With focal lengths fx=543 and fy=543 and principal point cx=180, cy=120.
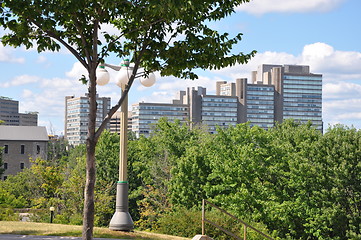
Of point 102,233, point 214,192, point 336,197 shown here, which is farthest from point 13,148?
point 102,233

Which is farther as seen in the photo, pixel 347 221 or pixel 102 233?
pixel 347 221

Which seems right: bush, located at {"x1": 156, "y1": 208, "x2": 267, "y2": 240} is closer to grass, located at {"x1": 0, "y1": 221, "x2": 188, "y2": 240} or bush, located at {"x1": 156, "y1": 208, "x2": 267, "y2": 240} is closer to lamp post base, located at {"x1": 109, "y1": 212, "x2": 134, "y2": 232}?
grass, located at {"x1": 0, "y1": 221, "x2": 188, "y2": 240}

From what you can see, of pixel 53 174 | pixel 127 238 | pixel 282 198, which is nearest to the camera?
pixel 127 238

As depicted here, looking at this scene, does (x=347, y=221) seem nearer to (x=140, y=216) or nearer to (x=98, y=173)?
(x=140, y=216)

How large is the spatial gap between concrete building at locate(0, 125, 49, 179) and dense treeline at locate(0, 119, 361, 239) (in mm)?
47205

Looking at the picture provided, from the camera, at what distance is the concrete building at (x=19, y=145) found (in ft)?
318

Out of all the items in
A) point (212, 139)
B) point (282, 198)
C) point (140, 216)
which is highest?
point (212, 139)

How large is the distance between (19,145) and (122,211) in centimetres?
8713

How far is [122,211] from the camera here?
1472 centimetres

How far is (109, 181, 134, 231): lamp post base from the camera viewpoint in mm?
14547

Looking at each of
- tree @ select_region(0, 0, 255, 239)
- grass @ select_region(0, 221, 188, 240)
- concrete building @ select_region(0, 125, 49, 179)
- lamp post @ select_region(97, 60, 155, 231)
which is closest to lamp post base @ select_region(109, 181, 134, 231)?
lamp post @ select_region(97, 60, 155, 231)

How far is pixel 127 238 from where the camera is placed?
14.3 m

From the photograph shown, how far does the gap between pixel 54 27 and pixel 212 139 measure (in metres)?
39.9

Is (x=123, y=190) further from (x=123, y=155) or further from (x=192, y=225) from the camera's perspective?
(x=192, y=225)
